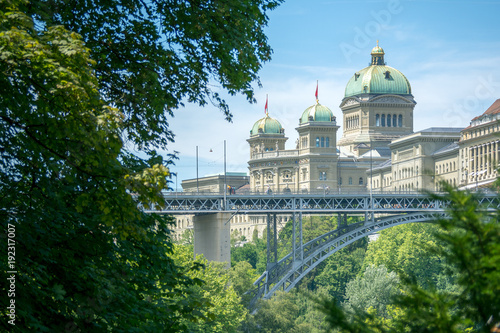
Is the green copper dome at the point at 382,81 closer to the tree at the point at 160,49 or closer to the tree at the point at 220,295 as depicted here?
the tree at the point at 220,295

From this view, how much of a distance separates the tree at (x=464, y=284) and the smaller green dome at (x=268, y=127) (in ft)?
568

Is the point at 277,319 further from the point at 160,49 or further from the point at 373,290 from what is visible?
the point at 160,49

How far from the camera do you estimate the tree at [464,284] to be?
7566 millimetres

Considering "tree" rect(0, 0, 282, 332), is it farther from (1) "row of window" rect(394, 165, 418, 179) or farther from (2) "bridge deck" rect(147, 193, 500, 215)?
(1) "row of window" rect(394, 165, 418, 179)

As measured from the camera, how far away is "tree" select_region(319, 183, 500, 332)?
7566 mm

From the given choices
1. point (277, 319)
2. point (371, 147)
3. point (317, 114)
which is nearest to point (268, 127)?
point (371, 147)

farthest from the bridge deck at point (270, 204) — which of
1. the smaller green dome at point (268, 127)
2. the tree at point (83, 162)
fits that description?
the smaller green dome at point (268, 127)

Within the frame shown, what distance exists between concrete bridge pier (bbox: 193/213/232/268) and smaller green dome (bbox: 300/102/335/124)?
7568 cm

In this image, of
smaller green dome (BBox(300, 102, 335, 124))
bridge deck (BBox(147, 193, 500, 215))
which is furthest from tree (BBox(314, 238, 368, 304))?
smaller green dome (BBox(300, 102, 335, 124))

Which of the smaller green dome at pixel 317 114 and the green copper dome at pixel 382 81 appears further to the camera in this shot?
the green copper dome at pixel 382 81

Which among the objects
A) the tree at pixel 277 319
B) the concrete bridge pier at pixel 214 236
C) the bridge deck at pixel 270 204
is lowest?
the tree at pixel 277 319

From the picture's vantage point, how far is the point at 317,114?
160875 millimetres

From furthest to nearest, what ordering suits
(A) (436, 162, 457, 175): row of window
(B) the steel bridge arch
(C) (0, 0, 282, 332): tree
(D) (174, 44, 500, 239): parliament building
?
1. (A) (436, 162, 457, 175): row of window
2. (D) (174, 44, 500, 239): parliament building
3. (B) the steel bridge arch
4. (C) (0, 0, 282, 332): tree

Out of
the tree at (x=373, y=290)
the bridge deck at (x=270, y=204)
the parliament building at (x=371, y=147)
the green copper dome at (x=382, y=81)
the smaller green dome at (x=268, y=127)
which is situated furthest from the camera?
the green copper dome at (x=382, y=81)
